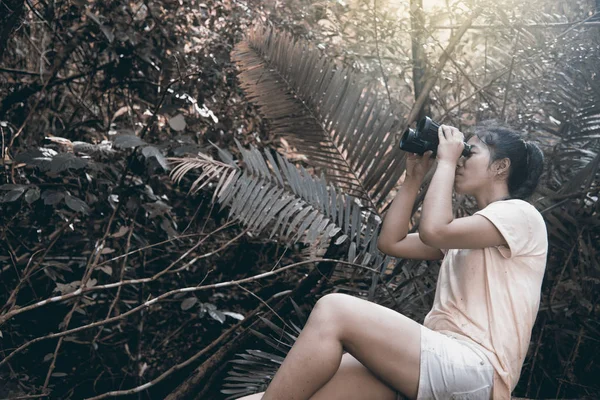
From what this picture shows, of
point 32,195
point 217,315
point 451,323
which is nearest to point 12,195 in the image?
point 32,195

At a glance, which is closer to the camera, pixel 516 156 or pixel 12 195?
pixel 516 156

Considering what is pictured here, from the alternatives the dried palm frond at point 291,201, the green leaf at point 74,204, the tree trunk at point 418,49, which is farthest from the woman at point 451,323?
the tree trunk at point 418,49

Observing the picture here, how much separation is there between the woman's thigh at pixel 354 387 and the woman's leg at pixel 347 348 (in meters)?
0.07

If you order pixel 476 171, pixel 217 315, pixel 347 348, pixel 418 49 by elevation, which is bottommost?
pixel 217 315

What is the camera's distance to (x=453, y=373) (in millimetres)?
1747

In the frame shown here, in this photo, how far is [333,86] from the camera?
2.98m

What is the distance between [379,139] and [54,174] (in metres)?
1.46

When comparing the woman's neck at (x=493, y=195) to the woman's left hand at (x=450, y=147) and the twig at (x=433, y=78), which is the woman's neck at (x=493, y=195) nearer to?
the woman's left hand at (x=450, y=147)

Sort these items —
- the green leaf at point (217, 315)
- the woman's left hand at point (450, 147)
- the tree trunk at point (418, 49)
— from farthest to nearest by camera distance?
1. the tree trunk at point (418, 49)
2. the green leaf at point (217, 315)
3. the woman's left hand at point (450, 147)

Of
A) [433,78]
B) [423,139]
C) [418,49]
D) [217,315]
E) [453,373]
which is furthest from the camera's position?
[418,49]

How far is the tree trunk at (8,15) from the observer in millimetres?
3182

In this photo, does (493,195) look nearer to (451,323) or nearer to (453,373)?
(451,323)

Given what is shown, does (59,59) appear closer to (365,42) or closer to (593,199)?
(365,42)

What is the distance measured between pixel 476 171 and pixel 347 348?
0.68 m
